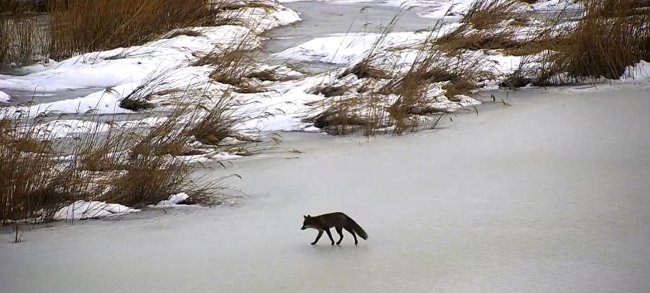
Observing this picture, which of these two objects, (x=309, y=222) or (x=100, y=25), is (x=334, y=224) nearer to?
(x=309, y=222)

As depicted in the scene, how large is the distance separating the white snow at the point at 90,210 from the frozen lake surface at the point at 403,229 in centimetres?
9

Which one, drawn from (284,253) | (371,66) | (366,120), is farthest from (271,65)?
(284,253)

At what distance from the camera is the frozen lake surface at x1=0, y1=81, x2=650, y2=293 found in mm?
3295

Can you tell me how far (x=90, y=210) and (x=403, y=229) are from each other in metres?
1.43

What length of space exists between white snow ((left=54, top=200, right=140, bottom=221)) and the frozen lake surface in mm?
89

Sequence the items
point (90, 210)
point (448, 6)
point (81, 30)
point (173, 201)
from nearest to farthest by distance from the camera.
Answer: point (90, 210) → point (173, 201) → point (81, 30) → point (448, 6)

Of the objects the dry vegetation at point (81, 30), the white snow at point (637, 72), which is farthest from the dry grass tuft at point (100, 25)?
the white snow at point (637, 72)

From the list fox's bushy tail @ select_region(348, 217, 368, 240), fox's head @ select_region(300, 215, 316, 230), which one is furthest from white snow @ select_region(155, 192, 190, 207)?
fox's bushy tail @ select_region(348, 217, 368, 240)

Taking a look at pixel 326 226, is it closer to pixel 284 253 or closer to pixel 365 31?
pixel 284 253

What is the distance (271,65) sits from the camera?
8617 millimetres

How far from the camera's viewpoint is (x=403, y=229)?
3863 millimetres


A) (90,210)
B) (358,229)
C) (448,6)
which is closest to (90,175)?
(90,210)

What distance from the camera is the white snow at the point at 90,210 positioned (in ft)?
14.0

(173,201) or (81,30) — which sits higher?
(81,30)
